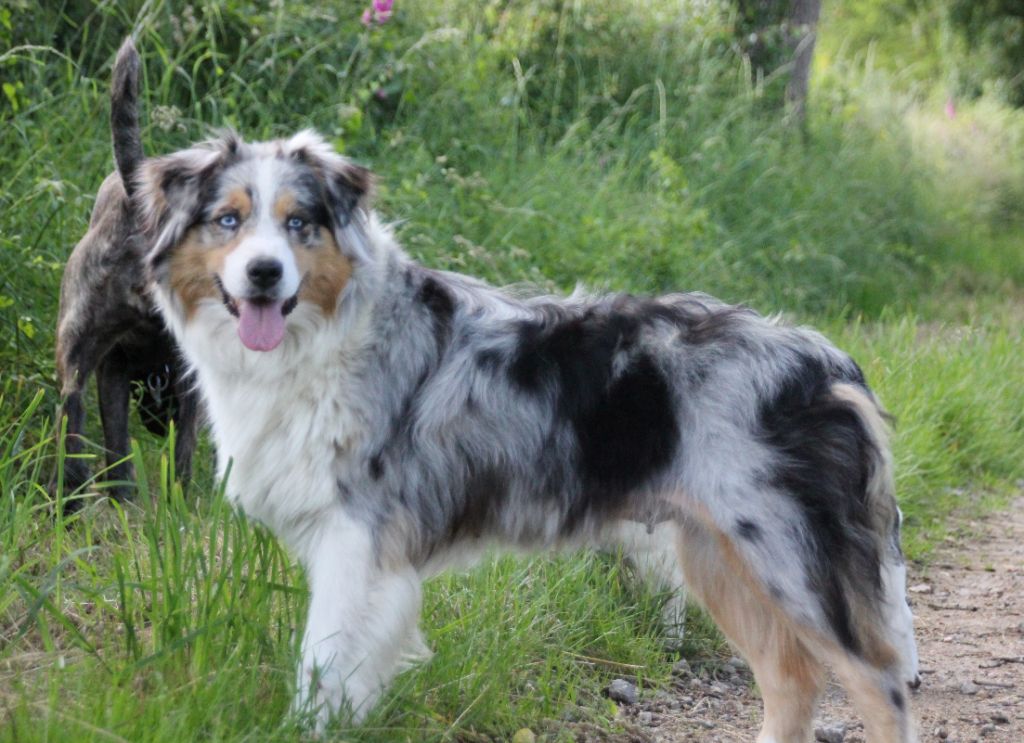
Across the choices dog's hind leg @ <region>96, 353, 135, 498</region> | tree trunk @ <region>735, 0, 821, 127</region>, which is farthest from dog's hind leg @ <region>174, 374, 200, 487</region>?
tree trunk @ <region>735, 0, 821, 127</region>

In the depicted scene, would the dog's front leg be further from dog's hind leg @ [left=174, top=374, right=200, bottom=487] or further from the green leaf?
the green leaf

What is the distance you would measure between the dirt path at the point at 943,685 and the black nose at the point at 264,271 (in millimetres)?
1673

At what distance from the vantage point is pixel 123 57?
457cm

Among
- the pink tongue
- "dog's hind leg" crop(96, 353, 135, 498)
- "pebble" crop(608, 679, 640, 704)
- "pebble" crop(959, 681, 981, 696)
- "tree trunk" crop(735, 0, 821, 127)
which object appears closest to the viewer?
the pink tongue

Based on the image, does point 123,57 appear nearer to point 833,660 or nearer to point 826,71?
point 833,660

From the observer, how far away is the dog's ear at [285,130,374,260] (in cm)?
341

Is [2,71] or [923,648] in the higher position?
[2,71]

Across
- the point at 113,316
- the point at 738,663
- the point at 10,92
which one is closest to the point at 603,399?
the point at 738,663

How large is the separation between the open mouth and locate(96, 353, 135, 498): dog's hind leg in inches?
71.3

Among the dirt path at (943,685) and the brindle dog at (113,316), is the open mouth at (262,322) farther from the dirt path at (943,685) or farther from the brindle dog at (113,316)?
the dirt path at (943,685)

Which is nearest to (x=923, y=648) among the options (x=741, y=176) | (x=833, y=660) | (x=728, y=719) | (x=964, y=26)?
(x=728, y=719)

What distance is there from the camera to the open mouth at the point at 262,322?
130 inches

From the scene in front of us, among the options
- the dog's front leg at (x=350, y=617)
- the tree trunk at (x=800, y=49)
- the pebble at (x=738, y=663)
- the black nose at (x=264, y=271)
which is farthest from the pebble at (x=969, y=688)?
the tree trunk at (x=800, y=49)

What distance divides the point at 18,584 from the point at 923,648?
308 cm
